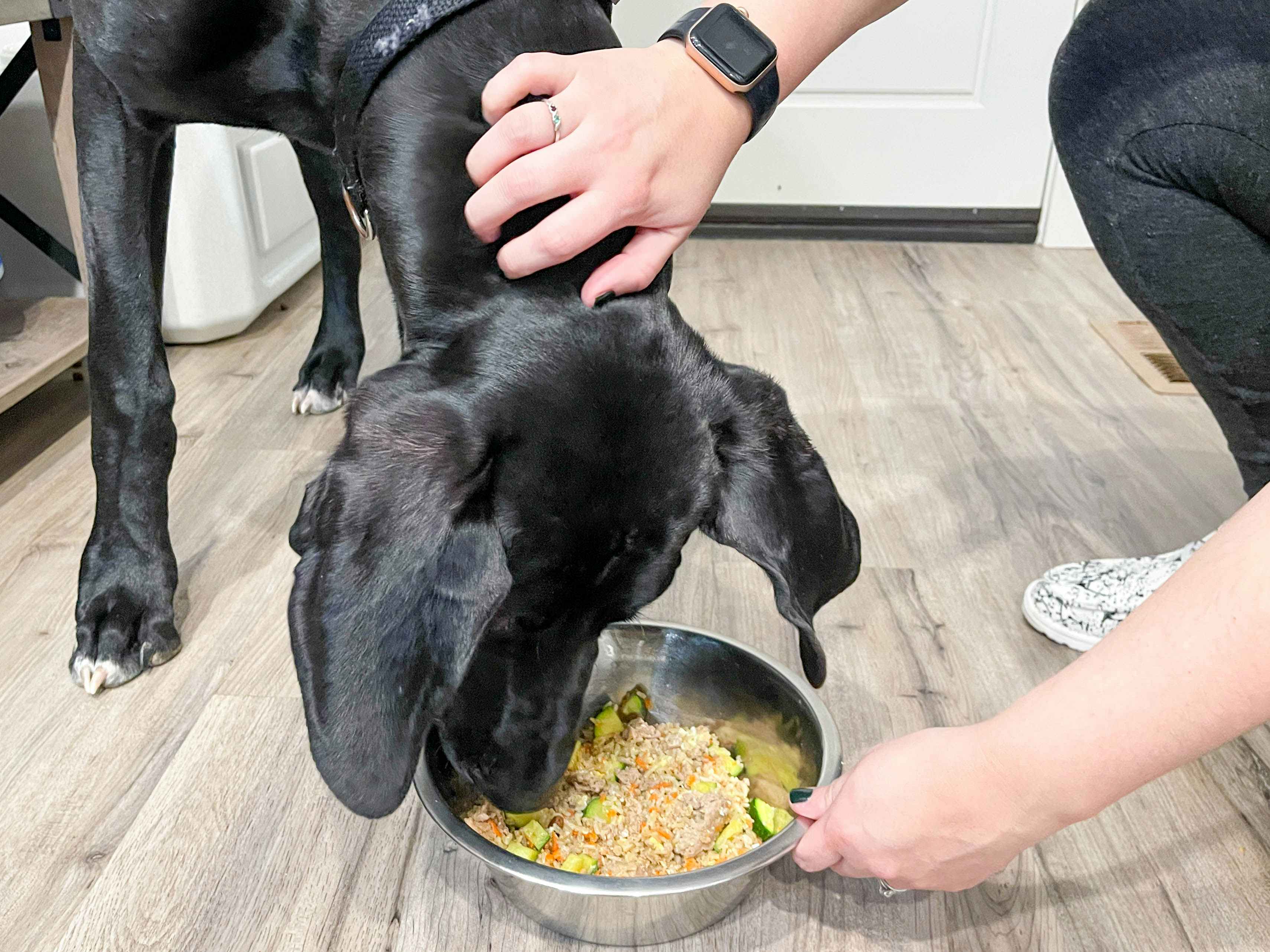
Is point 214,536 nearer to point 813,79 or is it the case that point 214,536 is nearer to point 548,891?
point 548,891

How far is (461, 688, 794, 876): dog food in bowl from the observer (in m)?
1.12

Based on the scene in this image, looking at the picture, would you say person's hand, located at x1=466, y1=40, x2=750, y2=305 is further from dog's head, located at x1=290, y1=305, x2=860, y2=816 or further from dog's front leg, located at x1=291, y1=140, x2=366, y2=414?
dog's front leg, located at x1=291, y1=140, x2=366, y2=414

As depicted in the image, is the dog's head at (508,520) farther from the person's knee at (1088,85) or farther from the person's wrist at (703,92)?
the person's knee at (1088,85)

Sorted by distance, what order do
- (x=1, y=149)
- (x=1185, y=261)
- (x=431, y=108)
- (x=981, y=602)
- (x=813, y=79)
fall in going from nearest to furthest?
(x=431, y=108)
(x=1185, y=261)
(x=981, y=602)
(x=1, y=149)
(x=813, y=79)

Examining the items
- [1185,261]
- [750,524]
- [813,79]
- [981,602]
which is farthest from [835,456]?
[813,79]

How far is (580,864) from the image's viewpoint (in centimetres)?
108

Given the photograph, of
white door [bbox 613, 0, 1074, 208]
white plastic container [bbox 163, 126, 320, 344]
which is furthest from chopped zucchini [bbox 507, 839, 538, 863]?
white door [bbox 613, 0, 1074, 208]

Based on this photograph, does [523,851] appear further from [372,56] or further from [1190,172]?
[1190,172]

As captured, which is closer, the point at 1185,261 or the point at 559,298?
the point at 559,298

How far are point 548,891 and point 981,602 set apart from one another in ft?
3.01

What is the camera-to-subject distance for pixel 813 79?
337 cm

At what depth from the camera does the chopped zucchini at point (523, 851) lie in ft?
3.57

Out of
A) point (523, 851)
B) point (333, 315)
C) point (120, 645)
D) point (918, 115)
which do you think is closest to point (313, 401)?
point (333, 315)

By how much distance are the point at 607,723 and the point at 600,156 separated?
664 millimetres
